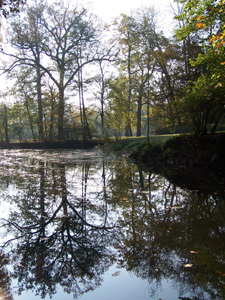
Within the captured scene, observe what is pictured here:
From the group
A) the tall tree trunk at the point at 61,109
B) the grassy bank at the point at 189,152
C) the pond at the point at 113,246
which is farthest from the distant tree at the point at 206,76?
the tall tree trunk at the point at 61,109

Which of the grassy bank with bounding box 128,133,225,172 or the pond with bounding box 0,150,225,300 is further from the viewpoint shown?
the grassy bank with bounding box 128,133,225,172

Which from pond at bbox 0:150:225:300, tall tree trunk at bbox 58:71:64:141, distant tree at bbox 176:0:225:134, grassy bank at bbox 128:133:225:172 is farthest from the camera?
tall tree trunk at bbox 58:71:64:141

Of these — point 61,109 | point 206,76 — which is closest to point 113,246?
point 206,76

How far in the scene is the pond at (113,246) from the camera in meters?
2.65

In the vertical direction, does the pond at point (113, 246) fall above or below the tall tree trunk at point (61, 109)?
below

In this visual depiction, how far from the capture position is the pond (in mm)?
2648

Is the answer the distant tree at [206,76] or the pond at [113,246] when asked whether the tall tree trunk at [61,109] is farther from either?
the pond at [113,246]

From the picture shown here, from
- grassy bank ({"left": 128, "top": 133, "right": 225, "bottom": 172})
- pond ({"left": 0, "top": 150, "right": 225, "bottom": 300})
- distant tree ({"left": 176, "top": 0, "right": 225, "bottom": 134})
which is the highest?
distant tree ({"left": 176, "top": 0, "right": 225, "bottom": 134})

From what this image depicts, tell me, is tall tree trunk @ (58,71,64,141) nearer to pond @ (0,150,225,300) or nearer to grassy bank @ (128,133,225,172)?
grassy bank @ (128,133,225,172)

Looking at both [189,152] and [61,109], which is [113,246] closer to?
[189,152]

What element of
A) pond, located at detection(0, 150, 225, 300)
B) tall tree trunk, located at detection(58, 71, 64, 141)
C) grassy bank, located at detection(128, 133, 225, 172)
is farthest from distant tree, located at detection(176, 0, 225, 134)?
tall tree trunk, located at detection(58, 71, 64, 141)

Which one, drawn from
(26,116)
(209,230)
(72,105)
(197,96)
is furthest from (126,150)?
(26,116)

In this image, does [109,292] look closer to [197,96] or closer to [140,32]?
[197,96]

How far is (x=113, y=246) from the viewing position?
3.59 m
